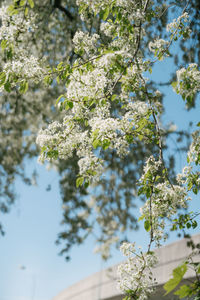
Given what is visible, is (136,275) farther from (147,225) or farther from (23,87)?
(23,87)

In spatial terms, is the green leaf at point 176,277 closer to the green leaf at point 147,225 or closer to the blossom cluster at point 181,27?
the green leaf at point 147,225

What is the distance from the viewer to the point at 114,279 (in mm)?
4418

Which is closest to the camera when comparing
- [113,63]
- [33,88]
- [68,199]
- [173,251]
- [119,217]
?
[113,63]

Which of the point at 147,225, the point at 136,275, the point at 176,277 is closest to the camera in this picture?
the point at 176,277

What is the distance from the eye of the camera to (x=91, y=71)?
249 cm

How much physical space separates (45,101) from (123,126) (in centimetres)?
403

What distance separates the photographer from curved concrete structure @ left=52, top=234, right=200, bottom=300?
4.29 m

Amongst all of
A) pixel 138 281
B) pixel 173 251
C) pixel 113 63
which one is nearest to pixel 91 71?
pixel 113 63

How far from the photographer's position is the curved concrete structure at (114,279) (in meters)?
4.29

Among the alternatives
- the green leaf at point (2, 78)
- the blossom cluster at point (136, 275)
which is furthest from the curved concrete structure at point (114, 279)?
the green leaf at point (2, 78)

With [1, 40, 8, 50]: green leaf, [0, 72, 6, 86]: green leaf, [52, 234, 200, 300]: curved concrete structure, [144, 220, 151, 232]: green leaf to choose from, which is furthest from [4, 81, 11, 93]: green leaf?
[52, 234, 200, 300]: curved concrete structure

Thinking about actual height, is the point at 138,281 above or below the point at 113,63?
below

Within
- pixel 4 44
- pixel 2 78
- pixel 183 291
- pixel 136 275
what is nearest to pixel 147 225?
pixel 136 275

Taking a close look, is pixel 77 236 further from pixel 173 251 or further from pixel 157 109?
pixel 157 109
